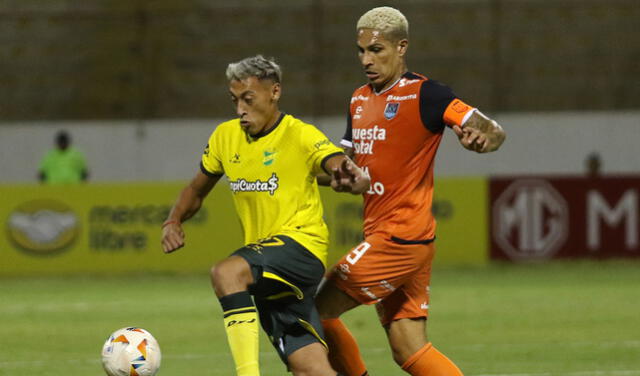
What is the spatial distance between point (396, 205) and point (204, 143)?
627 inches

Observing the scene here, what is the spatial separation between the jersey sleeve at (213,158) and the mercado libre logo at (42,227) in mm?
10034

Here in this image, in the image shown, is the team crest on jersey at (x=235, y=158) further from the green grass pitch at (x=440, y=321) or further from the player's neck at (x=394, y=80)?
the green grass pitch at (x=440, y=321)

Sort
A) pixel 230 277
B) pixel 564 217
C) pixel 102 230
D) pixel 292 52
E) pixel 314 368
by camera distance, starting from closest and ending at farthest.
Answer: pixel 230 277 < pixel 314 368 < pixel 102 230 < pixel 564 217 < pixel 292 52

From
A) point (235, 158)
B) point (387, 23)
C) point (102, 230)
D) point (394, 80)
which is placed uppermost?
point (387, 23)

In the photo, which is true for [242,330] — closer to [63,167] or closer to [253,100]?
[253,100]

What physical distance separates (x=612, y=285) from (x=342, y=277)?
350 inches

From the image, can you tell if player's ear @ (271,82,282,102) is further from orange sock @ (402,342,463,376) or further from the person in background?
the person in background

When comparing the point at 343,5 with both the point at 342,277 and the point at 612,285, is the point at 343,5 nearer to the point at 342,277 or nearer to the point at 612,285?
the point at 612,285

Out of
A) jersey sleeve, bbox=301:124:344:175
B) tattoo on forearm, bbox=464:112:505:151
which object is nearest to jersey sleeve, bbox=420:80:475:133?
tattoo on forearm, bbox=464:112:505:151

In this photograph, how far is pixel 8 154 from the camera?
21531mm

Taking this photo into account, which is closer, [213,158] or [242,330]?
[242,330]

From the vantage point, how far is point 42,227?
15.8m

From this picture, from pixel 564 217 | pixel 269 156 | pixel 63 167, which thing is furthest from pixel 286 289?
pixel 63 167

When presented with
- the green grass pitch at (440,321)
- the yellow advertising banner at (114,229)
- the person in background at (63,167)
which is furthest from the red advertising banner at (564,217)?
the person in background at (63,167)
